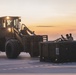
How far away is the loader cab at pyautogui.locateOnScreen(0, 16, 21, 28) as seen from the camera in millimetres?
30783

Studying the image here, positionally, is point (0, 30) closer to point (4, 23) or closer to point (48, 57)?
point (4, 23)

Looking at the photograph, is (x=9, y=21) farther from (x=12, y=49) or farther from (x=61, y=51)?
(x=61, y=51)

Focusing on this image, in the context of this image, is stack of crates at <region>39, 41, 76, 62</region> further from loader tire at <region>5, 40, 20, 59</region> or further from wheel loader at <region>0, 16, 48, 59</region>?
loader tire at <region>5, 40, 20, 59</region>

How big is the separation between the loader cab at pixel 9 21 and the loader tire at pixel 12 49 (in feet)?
6.66

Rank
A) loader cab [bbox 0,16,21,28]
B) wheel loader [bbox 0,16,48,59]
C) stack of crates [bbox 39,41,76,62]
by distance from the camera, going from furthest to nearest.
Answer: loader cab [bbox 0,16,21,28], wheel loader [bbox 0,16,48,59], stack of crates [bbox 39,41,76,62]

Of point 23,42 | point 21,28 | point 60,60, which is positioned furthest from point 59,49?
point 21,28

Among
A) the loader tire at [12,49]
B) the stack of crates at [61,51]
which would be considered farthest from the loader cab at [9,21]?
the stack of crates at [61,51]

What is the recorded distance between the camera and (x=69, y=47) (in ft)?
78.5

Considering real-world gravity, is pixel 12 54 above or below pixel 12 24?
below

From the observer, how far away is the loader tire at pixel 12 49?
29.0 metres

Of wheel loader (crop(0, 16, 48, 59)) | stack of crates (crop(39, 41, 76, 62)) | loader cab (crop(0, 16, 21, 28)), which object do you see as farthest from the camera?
loader cab (crop(0, 16, 21, 28))

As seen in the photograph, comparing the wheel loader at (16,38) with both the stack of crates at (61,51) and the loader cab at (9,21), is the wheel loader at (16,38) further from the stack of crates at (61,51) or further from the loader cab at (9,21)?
the stack of crates at (61,51)

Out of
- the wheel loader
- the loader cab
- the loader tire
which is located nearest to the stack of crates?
the wheel loader

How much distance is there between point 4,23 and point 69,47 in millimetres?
8559
